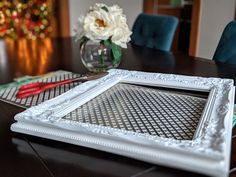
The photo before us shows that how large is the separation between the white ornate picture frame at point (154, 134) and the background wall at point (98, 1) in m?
2.78

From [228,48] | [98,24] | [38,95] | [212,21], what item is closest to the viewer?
[38,95]

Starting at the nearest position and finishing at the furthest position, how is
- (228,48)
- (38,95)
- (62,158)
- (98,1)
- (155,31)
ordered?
1. (62,158)
2. (38,95)
3. (228,48)
4. (155,31)
5. (98,1)

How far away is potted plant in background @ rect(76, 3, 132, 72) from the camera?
1.17 metres

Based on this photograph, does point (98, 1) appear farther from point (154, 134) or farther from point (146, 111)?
point (154, 134)

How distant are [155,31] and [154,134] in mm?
1424

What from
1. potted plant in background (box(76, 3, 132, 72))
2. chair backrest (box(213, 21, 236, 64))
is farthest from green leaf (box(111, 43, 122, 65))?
chair backrest (box(213, 21, 236, 64))

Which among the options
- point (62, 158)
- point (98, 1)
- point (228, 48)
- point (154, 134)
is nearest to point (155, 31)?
point (228, 48)

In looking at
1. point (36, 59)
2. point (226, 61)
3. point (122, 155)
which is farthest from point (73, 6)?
point (122, 155)

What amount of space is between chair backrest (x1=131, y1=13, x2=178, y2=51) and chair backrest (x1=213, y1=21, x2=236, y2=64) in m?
0.42

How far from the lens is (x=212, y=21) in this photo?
326 cm

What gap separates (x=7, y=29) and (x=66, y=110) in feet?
9.61

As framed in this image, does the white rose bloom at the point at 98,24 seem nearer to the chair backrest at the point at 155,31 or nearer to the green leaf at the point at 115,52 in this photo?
the green leaf at the point at 115,52

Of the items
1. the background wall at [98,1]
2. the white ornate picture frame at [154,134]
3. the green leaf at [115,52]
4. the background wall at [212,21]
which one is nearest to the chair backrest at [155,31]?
the green leaf at [115,52]

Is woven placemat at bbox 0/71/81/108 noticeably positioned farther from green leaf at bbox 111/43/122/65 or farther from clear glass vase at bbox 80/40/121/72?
green leaf at bbox 111/43/122/65
